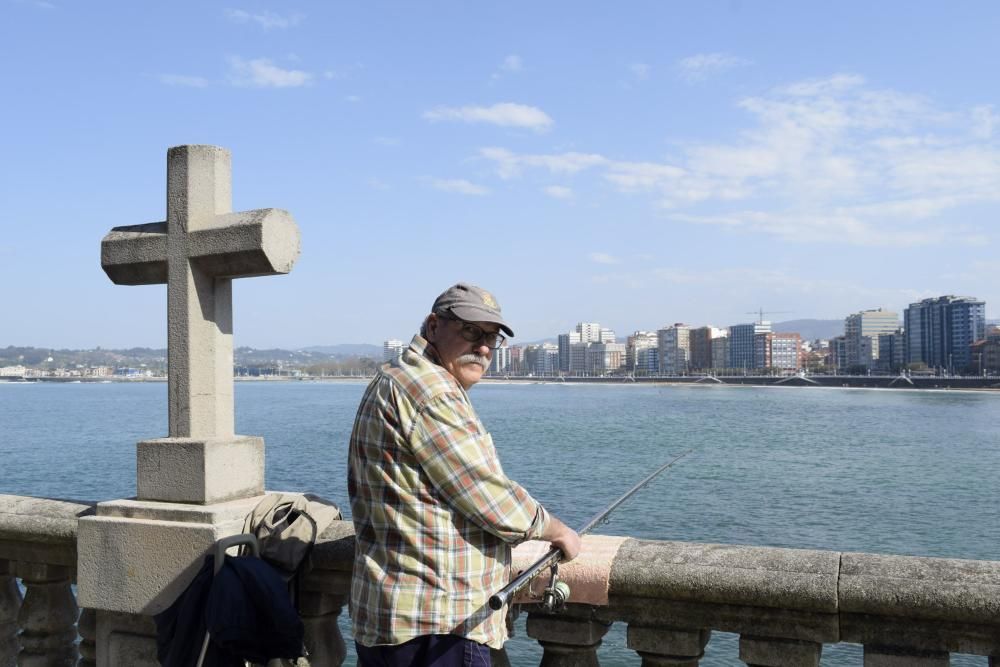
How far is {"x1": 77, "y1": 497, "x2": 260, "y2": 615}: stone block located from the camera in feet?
10.2

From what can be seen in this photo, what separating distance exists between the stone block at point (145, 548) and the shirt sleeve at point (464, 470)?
1.21 meters

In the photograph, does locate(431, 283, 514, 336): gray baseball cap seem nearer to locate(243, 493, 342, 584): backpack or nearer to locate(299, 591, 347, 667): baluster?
locate(243, 493, 342, 584): backpack

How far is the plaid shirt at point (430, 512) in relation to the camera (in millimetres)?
2201

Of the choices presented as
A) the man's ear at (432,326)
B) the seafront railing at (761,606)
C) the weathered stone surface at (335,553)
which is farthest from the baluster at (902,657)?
the weathered stone surface at (335,553)

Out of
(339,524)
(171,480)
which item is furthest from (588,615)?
(171,480)

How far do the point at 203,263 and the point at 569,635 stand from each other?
5.98ft

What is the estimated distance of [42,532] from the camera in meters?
3.57

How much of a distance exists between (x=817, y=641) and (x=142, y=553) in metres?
2.23

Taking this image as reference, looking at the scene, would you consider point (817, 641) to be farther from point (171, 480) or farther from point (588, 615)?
point (171, 480)

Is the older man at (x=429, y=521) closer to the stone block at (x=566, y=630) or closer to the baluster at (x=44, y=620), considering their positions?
the stone block at (x=566, y=630)

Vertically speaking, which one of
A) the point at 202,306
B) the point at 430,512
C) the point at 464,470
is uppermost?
the point at 202,306

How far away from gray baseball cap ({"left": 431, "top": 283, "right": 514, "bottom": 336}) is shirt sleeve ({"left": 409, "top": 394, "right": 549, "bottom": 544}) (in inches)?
9.9

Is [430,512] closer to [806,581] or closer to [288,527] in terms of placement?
[288,527]

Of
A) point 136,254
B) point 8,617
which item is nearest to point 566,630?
point 136,254
